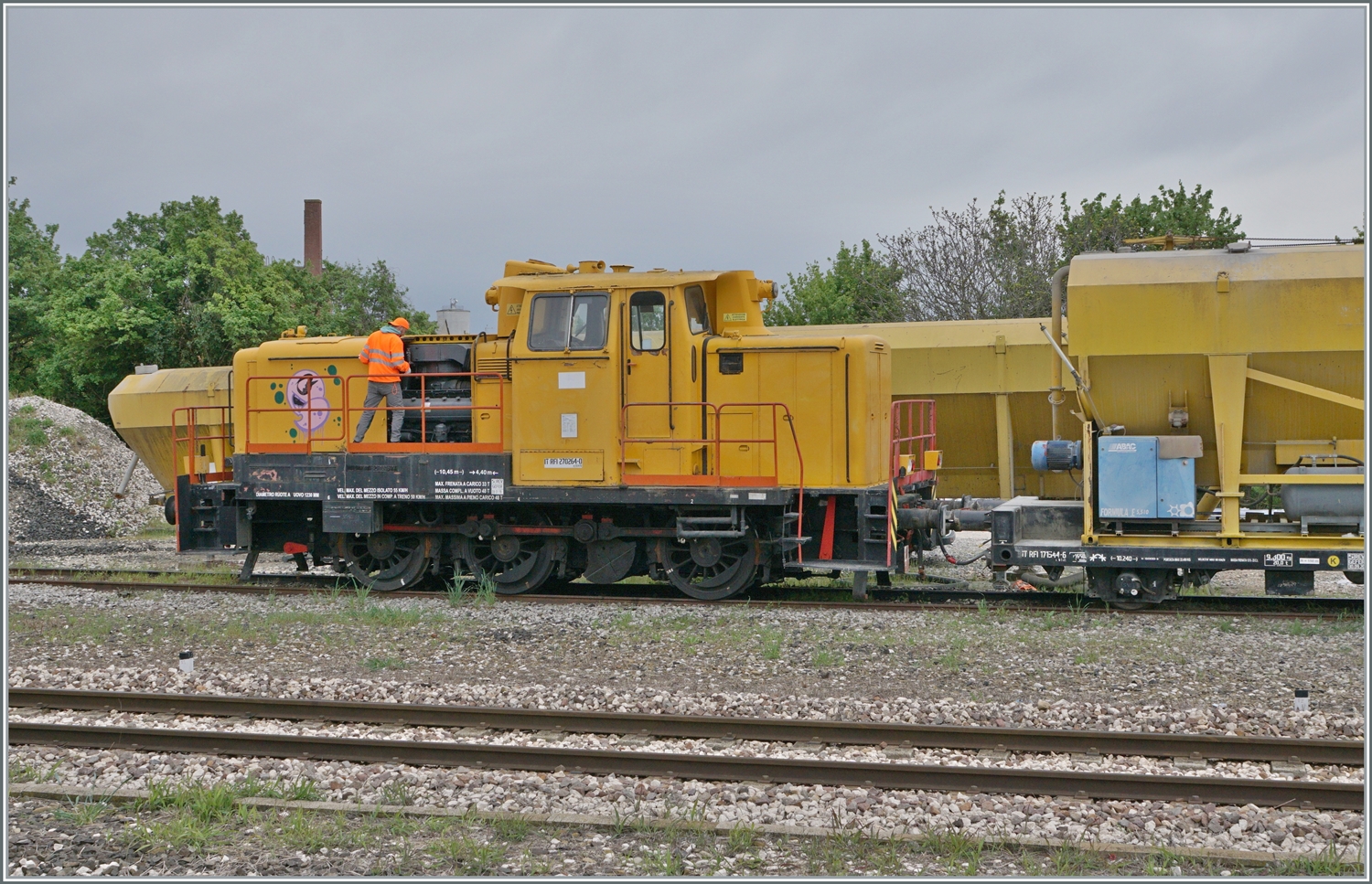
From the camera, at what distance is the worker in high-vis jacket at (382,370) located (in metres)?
12.3

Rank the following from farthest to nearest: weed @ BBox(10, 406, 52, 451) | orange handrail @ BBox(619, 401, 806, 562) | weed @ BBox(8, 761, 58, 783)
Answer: weed @ BBox(10, 406, 52, 451) < orange handrail @ BBox(619, 401, 806, 562) < weed @ BBox(8, 761, 58, 783)

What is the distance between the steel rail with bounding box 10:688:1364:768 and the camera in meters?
6.58

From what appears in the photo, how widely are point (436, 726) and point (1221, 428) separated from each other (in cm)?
792

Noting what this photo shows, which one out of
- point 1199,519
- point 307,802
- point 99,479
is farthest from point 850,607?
point 99,479

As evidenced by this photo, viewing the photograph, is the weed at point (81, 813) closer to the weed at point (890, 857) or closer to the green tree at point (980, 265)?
the weed at point (890, 857)

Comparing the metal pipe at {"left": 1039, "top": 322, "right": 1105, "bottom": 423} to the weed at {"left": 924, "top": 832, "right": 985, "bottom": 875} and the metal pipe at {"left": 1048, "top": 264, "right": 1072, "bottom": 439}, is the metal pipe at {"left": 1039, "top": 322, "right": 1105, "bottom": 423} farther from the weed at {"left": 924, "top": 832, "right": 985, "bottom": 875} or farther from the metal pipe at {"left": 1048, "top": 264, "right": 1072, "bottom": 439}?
the weed at {"left": 924, "top": 832, "right": 985, "bottom": 875}

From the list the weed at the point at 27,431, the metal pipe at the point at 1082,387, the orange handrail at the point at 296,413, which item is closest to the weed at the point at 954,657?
the metal pipe at the point at 1082,387

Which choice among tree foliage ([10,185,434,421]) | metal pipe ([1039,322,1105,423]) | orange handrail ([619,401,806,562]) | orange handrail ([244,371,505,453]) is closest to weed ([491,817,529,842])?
orange handrail ([619,401,806,562])

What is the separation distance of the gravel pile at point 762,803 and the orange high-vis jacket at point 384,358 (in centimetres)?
612

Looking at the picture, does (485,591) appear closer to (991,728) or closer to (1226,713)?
(991,728)

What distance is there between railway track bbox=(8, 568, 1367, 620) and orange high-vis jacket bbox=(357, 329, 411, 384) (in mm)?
2380

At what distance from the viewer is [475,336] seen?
1261 centimetres

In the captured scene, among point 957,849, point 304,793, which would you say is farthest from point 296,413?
point 957,849

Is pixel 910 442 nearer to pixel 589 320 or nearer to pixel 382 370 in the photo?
pixel 589 320
